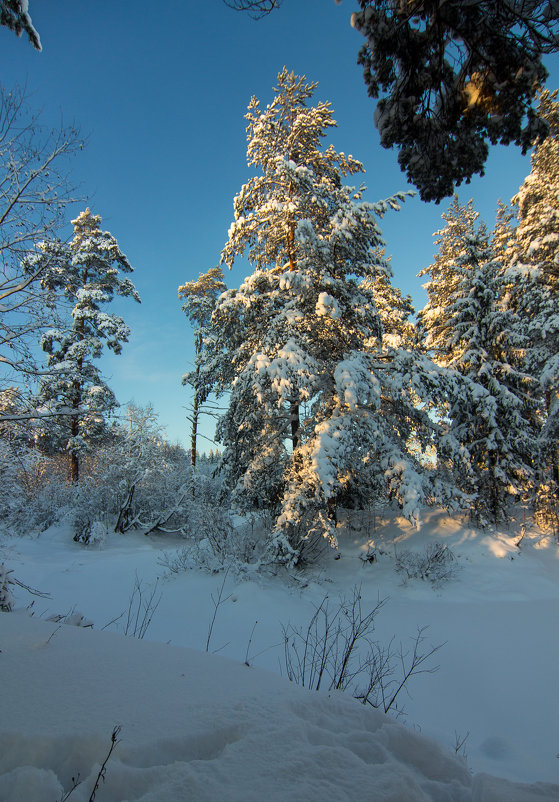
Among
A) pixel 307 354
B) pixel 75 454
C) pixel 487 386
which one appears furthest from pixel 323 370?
pixel 75 454

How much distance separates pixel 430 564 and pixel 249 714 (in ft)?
28.5

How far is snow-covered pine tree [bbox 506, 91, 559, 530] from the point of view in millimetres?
11797

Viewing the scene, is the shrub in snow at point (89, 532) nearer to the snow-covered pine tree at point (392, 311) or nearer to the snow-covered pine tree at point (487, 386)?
the snow-covered pine tree at point (487, 386)

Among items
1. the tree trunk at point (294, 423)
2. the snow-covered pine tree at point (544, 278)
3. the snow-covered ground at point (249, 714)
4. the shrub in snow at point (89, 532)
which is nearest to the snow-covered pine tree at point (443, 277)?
the snow-covered pine tree at point (544, 278)

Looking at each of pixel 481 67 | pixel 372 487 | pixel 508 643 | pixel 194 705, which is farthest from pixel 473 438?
pixel 194 705

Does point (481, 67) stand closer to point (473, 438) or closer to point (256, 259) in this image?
point (256, 259)

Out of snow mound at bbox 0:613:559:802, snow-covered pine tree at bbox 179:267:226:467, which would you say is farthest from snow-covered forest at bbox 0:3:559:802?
snow-covered pine tree at bbox 179:267:226:467

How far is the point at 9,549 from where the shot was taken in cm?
941

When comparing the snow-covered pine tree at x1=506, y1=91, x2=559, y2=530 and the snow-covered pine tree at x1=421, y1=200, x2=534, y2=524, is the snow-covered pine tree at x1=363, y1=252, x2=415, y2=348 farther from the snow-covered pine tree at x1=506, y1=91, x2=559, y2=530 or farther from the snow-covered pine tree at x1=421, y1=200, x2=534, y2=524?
the snow-covered pine tree at x1=506, y1=91, x2=559, y2=530

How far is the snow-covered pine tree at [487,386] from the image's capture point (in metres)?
12.2

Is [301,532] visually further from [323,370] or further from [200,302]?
[200,302]

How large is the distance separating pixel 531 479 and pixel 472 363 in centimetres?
438

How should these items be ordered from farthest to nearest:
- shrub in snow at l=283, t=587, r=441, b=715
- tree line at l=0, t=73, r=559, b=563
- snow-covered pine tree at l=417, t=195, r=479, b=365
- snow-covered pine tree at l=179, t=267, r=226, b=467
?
snow-covered pine tree at l=179, t=267, r=226, b=467 < snow-covered pine tree at l=417, t=195, r=479, b=365 < tree line at l=0, t=73, r=559, b=563 < shrub in snow at l=283, t=587, r=441, b=715

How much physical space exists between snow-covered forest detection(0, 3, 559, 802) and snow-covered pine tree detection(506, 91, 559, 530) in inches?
4.3
